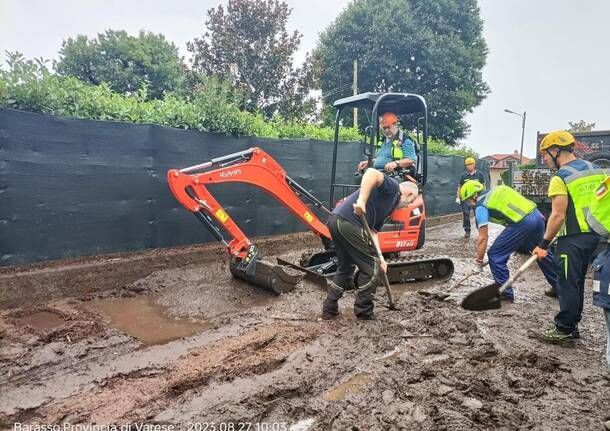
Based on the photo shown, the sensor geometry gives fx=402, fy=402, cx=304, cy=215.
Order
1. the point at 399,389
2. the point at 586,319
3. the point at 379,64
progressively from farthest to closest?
1. the point at 379,64
2. the point at 586,319
3. the point at 399,389

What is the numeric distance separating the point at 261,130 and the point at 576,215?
5.82m

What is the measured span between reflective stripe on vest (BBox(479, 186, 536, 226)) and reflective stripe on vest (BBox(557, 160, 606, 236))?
4.30 ft

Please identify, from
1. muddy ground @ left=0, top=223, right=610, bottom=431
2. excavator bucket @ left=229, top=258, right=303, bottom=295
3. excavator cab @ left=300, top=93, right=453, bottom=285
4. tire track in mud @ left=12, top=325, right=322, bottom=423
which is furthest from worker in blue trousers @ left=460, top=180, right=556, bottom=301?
tire track in mud @ left=12, top=325, right=322, bottom=423

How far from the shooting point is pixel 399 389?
283 centimetres

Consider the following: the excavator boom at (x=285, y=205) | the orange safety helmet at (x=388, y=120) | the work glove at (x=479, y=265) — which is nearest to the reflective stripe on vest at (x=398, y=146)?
the orange safety helmet at (x=388, y=120)

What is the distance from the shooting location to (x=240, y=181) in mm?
5184

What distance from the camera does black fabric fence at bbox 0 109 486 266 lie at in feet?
15.9

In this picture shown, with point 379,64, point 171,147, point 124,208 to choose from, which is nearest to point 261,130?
→ point 171,147

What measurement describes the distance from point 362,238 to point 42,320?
3.47 meters

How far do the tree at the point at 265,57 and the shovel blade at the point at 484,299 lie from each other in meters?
17.0

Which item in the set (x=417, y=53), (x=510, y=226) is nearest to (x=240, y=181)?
(x=510, y=226)

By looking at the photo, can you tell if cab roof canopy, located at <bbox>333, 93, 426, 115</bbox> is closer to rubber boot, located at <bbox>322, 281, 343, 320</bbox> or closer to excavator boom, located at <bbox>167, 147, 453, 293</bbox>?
excavator boom, located at <bbox>167, 147, 453, 293</bbox>

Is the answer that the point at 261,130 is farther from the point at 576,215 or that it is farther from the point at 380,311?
the point at 576,215

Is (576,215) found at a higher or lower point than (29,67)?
lower
